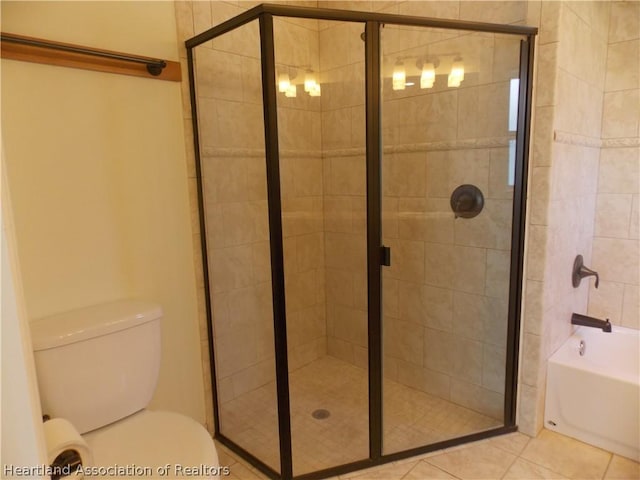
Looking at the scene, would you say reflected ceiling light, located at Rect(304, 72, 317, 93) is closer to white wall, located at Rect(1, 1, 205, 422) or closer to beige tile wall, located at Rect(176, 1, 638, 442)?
beige tile wall, located at Rect(176, 1, 638, 442)

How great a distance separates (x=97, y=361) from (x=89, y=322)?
0.14 meters

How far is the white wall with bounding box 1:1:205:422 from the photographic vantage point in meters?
1.46

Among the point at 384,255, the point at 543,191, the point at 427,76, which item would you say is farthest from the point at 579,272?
the point at 427,76

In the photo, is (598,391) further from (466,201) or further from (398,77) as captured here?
(398,77)

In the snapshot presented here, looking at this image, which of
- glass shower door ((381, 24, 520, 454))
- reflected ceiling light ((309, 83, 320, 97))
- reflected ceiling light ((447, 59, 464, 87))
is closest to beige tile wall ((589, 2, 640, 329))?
glass shower door ((381, 24, 520, 454))

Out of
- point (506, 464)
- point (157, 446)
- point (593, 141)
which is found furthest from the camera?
point (593, 141)

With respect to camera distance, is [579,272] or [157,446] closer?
[157,446]

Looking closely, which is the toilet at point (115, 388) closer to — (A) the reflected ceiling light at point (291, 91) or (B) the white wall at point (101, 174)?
(B) the white wall at point (101, 174)

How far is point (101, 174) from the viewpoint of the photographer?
5.36 feet

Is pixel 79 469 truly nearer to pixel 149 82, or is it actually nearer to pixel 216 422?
pixel 216 422

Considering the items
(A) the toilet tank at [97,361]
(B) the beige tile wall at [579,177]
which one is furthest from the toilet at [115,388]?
(B) the beige tile wall at [579,177]

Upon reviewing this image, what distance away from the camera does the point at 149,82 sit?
1.73 m

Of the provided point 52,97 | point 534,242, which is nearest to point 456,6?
point 534,242

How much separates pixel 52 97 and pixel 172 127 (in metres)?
0.45
